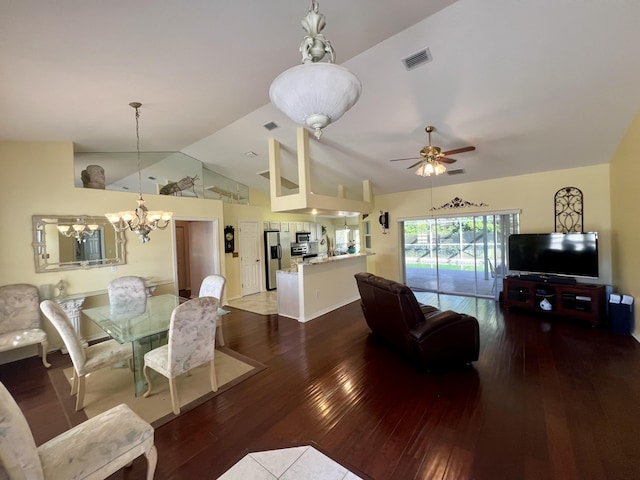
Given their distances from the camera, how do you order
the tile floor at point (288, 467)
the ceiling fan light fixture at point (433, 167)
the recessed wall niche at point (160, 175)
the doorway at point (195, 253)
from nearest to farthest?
the tile floor at point (288, 467)
the ceiling fan light fixture at point (433, 167)
the recessed wall niche at point (160, 175)
the doorway at point (195, 253)

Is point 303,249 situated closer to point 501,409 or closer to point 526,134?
point 526,134

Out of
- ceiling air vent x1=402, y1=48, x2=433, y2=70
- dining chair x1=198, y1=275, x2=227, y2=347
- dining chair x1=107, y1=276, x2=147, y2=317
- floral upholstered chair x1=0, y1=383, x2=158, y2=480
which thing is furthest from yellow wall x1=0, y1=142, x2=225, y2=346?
ceiling air vent x1=402, y1=48, x2=433, y2=70

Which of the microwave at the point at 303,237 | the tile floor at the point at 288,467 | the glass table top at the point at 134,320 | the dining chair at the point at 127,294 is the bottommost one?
the tile floor at the point at 288,467

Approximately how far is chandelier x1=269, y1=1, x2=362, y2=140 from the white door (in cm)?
590

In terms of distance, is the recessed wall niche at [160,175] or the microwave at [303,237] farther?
the microwave at [303,237]

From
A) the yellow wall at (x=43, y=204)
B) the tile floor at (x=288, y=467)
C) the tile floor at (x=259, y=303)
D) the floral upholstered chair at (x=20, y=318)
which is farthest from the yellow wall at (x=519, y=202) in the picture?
the floral upholstered chair at (x=20, y=318)

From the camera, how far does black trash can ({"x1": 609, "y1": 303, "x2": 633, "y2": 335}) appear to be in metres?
3.63

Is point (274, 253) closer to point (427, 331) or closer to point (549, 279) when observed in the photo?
point (427, 331)

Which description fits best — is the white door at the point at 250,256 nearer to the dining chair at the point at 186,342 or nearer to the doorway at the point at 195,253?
the doorway at the point at 195,253

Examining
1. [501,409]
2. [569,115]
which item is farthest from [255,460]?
[569,115]

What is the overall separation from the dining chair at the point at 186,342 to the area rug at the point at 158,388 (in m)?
0.12

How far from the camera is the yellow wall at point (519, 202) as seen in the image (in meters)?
4.44

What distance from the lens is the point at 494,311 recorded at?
16.1 ft

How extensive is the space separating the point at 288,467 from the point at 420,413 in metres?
1.19
